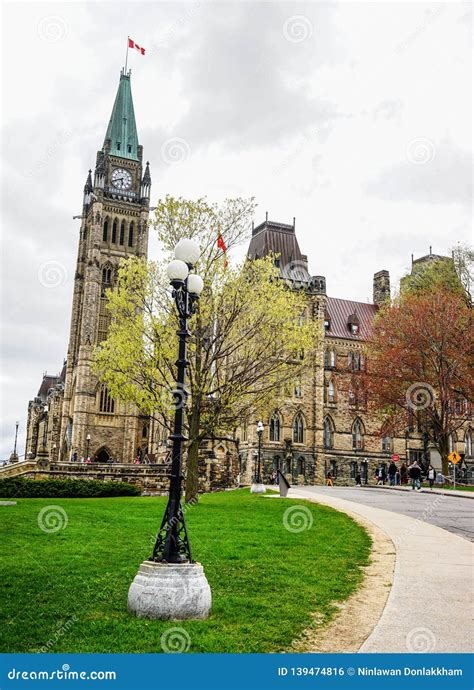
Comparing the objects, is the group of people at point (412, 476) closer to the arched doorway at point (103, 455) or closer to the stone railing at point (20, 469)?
the stone railing at point (20, 469)

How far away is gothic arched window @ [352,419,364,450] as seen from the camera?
64562mm

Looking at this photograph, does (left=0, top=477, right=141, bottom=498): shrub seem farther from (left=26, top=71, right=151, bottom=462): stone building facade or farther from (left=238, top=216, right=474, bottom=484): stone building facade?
(left=26, top=71, right=151, bottom=462): stone building facade

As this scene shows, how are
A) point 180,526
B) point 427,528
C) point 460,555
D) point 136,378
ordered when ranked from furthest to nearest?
point 136,378
point 427,528
point 460,555
point 180,526

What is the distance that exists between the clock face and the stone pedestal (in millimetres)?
92527

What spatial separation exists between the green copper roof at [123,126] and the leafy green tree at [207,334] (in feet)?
249

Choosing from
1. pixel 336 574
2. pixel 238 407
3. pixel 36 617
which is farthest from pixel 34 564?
pixel 238 407

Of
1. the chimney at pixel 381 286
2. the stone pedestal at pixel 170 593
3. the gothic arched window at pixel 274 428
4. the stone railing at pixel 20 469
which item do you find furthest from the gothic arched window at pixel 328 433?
the stone pedestal at pixel 170 593

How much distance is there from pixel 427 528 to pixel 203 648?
36.2 feet

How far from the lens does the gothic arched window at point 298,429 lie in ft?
200

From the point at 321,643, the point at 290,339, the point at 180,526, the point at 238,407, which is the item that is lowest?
the point at 321,643

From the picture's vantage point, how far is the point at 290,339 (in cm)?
2531

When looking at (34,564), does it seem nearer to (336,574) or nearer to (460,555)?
(336,574)

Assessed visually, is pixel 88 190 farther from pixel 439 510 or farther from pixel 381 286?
pixel 439 510

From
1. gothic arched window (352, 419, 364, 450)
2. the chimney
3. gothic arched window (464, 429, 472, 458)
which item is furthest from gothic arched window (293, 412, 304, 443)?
the chimney
